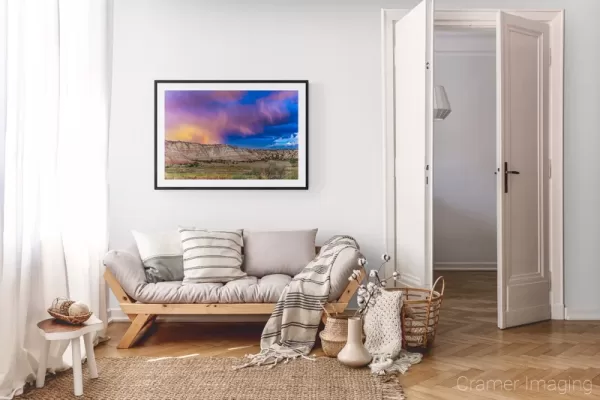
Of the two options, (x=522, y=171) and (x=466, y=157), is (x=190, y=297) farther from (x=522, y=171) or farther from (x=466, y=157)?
(x=466, y=157)

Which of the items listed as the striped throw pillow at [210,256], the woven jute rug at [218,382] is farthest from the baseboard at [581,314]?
the striped throw pillow at [210,256]

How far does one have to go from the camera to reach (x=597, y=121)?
4.78m

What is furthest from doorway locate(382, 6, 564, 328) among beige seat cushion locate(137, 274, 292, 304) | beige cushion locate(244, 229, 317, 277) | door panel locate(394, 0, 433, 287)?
beige seat cushion locate(137, 274, 292, 304)

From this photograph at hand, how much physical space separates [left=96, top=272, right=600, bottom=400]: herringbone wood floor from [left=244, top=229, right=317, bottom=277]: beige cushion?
487 mm

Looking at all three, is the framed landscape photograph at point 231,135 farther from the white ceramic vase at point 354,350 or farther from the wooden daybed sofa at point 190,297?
the white ceramic vase at point 354,350

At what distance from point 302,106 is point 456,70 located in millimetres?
3551

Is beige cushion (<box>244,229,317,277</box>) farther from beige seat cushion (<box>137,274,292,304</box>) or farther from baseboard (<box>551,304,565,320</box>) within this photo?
baseboard (<box>551,304,565,320</box>)

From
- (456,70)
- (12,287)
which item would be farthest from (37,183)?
(456,70)

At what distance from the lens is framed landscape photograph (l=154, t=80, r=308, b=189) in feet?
15.5

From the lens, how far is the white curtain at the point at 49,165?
2986mm

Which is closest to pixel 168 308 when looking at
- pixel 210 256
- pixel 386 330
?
pixel 210 256

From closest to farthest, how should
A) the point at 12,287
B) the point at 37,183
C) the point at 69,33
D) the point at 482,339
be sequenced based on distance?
the point at 12,287
the point at 37,183
the point at 69,33
the point at 482,339

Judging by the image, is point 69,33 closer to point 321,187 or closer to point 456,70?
point 321,187

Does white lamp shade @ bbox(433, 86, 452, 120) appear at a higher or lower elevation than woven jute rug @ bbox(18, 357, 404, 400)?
higher
